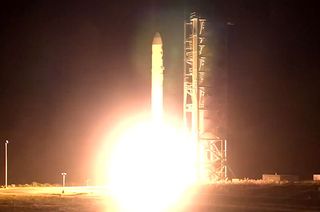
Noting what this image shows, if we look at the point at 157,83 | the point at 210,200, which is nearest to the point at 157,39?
the point at 157,83

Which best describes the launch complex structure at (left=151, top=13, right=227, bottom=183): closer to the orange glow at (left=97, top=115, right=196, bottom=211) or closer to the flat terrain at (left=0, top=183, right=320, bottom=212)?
the orange glow at (left=97, top=115, right=196, bottom=211)

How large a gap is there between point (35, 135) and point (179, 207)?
45107mm

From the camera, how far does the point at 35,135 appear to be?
73.2m

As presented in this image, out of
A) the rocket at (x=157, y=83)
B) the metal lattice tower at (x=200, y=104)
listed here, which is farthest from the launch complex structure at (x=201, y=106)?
the rocket at (x=157, y=83)

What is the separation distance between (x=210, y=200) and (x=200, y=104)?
52.0 ft

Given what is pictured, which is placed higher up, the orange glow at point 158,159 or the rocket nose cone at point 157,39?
the rocket nose cone at point 157,39

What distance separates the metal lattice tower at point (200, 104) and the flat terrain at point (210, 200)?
7891 mm

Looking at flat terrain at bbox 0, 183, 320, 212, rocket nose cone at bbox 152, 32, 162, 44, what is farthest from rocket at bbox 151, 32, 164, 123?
flat terrain at bbox 0, 183, 320, 212

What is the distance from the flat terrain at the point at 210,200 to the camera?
2949cm

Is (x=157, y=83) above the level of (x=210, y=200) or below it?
above

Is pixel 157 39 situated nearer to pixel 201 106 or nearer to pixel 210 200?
pixel 201 106

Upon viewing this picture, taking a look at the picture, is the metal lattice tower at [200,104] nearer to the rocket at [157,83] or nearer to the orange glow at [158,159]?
the orange glow at [158,159]

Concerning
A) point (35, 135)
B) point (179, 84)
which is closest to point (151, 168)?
point (179, 84)

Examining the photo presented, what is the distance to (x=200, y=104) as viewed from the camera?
49.2 metres
